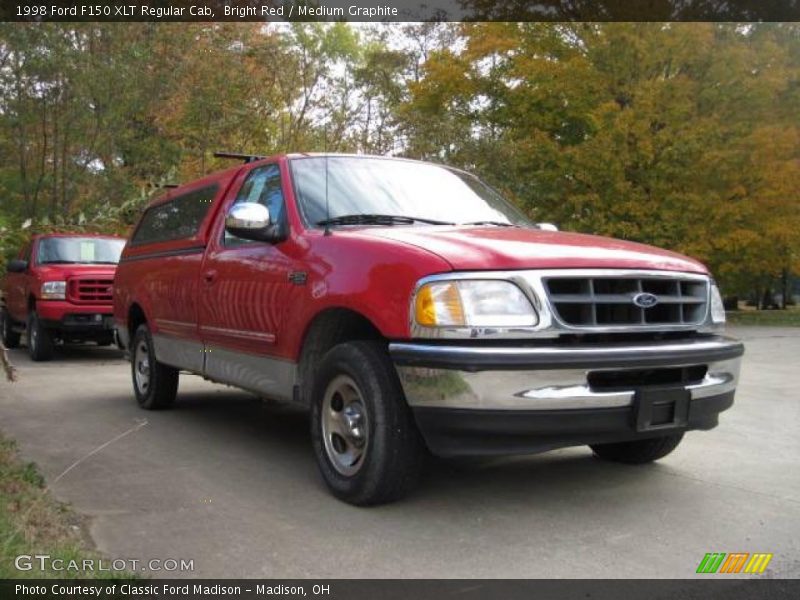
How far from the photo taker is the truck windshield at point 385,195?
16.1 feet

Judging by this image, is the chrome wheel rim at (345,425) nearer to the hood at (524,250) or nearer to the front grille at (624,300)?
the hood at (524,250)

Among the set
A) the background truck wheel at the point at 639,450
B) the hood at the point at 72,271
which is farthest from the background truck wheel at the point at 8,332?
the background truck wheel at the point at 639,450

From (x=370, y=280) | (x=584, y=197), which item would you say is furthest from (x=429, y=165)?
(x=584, y=197)

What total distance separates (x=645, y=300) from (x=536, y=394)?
815mm

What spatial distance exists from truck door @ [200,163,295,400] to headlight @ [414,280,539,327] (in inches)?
48.9

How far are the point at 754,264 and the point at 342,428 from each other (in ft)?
66.2

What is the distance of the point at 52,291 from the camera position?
11297 millimetres

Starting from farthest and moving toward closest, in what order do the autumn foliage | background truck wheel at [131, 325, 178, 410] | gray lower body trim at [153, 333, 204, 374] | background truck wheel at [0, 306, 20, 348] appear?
the autumn foliage < background truck wheel at [0, 306, 20, 348] < background truck wheel at [131, 325, 178, 410] < gray lower body trim at [153, 333, 204, 374]

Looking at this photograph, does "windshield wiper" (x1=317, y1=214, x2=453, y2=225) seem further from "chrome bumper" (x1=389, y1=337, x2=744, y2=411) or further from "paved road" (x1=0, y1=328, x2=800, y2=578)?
"paved road" (x1=0, y1=328, x2=800, y2=578)

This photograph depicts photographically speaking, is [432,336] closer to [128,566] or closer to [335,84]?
[128,566]

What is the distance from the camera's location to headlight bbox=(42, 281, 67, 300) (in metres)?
11.3

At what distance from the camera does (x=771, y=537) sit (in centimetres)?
378

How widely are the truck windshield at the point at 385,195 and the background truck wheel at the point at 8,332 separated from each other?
1003 cm

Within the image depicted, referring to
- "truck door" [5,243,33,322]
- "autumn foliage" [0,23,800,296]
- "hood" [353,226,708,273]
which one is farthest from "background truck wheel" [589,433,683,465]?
"autumn foliage" [0,23,800,296]
